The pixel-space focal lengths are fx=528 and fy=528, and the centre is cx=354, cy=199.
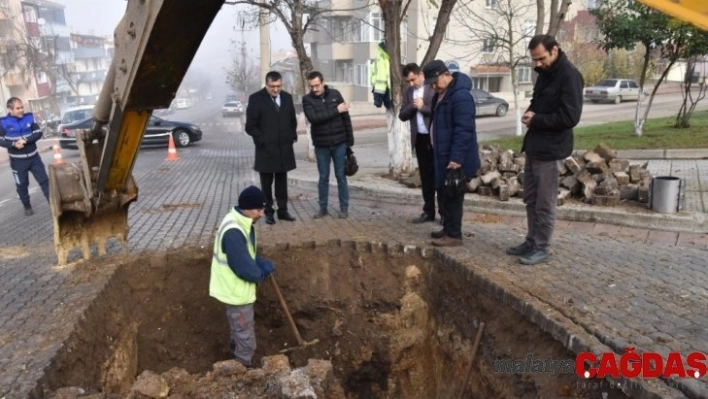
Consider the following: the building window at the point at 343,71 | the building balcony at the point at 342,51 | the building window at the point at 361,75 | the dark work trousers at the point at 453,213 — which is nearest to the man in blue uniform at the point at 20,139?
the dark work trousers at the point at 453,213

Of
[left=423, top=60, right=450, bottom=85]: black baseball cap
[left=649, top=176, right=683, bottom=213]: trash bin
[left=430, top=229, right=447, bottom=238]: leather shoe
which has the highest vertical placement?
[left=423, top=60, right=450, bottom=85]: black baseball cap

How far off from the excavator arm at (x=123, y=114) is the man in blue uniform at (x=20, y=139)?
3.33 meters

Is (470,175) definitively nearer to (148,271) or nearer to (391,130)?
(148,271)

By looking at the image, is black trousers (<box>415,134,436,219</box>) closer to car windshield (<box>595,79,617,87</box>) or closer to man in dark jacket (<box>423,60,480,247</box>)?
man in dark jacket (<box>423,60,480,247</box>)

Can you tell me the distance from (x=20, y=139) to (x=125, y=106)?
4.94 metres

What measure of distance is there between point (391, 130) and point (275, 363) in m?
6.51

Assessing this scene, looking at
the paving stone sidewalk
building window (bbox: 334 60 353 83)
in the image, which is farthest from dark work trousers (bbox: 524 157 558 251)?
building window (bbox: 334 60 353 83)

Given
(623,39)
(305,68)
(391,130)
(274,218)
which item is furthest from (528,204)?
(623,39)

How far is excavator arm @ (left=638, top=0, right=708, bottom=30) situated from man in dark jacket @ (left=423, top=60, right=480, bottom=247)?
2.89m

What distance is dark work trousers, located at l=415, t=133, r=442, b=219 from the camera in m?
6.32

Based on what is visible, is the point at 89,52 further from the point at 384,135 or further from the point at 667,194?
the point at 667,194

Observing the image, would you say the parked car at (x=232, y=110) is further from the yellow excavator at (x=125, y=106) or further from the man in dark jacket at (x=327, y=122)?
the yellow excavator at (x=125, y=106)

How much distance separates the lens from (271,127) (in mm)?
6535

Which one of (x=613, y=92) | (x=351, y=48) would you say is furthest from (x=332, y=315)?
(x=351, y=48)
